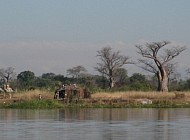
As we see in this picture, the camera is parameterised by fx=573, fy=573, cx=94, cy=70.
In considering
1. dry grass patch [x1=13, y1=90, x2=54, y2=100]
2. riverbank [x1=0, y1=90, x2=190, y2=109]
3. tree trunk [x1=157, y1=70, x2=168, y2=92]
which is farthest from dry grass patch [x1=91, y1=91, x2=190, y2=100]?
tree trunk [x1=157, y1=70, x2=168, y2=92]

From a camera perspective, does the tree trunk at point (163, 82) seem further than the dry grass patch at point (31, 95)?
Yes

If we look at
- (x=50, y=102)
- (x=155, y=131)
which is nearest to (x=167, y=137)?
(x=155, y=131)

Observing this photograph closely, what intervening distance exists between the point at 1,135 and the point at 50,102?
25146 mm

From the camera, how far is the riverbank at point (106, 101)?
43.5 metres

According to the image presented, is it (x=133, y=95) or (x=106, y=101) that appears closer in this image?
(x=106, y=101)

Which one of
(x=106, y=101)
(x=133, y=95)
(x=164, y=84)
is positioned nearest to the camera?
(x=106, y=101)

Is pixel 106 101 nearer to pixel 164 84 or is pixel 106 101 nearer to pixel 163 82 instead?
pixel 164 84

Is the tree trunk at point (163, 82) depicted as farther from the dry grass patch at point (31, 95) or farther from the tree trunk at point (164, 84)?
the dry grass patch at point (31, 95)

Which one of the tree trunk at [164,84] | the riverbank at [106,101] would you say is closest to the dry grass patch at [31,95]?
the riverbank at [106,101]

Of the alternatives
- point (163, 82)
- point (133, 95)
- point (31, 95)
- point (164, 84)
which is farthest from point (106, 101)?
point (163, 82)

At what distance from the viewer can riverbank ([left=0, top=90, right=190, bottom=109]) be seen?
143ft

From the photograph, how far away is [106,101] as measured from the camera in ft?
156

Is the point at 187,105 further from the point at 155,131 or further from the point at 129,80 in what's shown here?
the point at 129,80

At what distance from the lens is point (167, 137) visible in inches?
696
